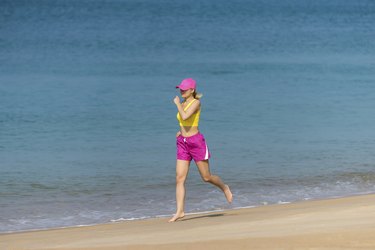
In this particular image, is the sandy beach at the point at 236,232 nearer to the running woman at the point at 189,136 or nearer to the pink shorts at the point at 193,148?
the running woman at the point at 189,136

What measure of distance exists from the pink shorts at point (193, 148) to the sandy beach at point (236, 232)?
0.71 metres

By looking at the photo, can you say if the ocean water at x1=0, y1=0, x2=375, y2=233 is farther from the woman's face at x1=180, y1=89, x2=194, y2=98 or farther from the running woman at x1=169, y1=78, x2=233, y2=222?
Answer: the woman's face at x1=180, y1=89, x2=194, y2=98

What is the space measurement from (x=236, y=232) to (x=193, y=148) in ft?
4.85

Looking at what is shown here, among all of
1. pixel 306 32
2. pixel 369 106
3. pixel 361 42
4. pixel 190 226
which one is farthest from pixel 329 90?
pixel 306 32

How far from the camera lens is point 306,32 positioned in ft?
203

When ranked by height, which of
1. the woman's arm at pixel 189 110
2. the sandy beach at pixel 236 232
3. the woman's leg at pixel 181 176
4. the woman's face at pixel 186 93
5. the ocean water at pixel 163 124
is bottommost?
the sandy beach at pixel 236 232

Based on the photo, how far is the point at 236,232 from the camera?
9961 mm

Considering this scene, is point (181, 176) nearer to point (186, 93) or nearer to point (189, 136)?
point (189, 136)

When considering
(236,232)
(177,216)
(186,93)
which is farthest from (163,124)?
(236,232)

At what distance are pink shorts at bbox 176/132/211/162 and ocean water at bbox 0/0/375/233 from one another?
6.07ft

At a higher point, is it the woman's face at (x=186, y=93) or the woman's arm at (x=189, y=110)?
the woman's face at (x=186, y=93)

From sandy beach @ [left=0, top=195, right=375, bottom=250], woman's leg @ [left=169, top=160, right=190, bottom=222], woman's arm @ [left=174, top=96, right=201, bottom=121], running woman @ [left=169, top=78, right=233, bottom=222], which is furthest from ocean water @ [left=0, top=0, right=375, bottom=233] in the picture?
woman's arm @ [left=174, top=96, right=201, bottom=121]

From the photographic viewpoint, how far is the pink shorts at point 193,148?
437 inches

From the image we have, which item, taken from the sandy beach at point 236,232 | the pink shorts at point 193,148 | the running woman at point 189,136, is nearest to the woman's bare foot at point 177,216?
the sandy beach at point 236,232
